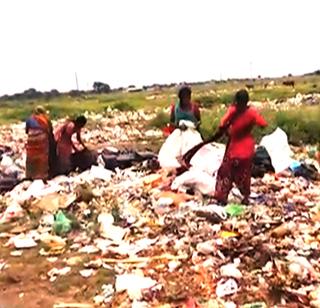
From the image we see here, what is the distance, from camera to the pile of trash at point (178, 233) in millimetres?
5625

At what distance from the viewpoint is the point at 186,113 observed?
30.8 ft

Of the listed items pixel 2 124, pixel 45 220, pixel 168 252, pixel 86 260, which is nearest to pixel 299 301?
pixel 168 252

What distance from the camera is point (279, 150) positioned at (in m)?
10.0

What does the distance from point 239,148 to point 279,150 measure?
2.19 metres

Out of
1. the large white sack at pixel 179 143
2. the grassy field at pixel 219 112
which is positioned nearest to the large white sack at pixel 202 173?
the large white sack at pixel 179 143

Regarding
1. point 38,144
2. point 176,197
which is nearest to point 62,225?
point 176,197

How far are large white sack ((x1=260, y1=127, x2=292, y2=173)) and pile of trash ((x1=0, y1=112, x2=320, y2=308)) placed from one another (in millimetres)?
15

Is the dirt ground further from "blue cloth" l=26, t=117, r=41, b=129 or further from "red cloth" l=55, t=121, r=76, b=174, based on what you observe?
"red cloth" l=55, t=121, r=76, b=174

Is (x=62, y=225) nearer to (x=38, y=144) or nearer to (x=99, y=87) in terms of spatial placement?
(x=38, y=144)

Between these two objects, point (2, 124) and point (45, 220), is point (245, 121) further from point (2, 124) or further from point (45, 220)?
point (2, 124)

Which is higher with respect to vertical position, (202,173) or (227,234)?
(202,173)

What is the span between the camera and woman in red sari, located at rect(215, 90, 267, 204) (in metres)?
7.84

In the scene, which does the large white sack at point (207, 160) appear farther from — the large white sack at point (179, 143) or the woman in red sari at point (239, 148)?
the woman in red sari at point (239, 148)

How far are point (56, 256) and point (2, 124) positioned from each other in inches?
1047
